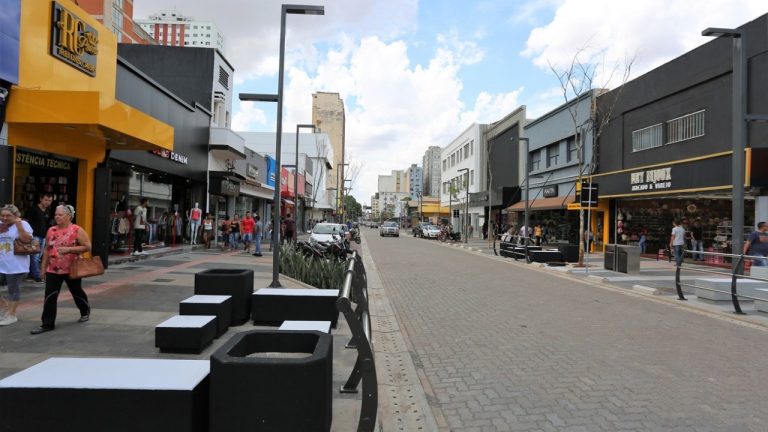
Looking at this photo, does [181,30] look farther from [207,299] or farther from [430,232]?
[207,299]

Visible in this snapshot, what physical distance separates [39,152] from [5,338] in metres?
6.64

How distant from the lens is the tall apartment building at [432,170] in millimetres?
146250

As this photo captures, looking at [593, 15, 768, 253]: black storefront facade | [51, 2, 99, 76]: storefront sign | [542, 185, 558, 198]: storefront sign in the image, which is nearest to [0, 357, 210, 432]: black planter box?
[51, 2, 99, 76]: storefront sign

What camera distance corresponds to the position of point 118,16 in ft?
219

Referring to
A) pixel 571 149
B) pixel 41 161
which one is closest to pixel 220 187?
pixel 41 161

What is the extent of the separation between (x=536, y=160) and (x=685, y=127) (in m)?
15.8

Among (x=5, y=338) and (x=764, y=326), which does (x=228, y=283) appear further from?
(x=764, y=326)

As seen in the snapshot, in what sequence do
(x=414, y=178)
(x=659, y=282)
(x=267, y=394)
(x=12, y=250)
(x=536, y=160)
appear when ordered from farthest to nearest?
(x=414, y=178) < (x=536, y=160) < (x=659, y=282) < (x=12, y=250) < (x=267, y=394)

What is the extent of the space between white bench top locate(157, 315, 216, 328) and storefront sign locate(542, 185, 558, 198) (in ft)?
98.1

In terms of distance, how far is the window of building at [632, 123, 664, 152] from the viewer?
22.5 m

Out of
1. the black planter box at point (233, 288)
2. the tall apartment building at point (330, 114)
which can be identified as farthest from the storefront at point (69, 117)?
the tall apartment building at point (330, 114)

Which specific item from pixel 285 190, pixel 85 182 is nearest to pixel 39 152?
pixel 85 182

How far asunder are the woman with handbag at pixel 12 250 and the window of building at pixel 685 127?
73.4 feet

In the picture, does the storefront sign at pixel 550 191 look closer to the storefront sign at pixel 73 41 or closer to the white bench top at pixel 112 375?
the storefront sign at pixel 73 41
